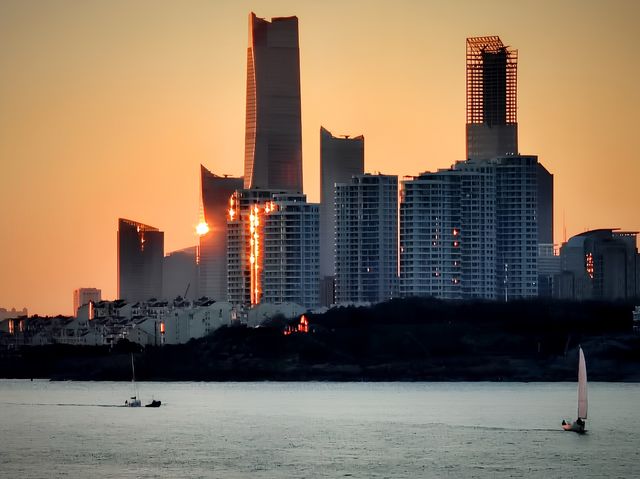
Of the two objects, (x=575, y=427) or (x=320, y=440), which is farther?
(x=575, y=427)

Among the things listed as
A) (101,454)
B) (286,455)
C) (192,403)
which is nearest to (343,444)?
(286,455)

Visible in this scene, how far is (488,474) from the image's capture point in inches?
4995

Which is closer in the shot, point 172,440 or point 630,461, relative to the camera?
point 630,461

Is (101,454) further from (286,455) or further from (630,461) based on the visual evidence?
(630,461)

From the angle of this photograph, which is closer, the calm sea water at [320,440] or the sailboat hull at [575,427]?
the calm sea water at [320,440]

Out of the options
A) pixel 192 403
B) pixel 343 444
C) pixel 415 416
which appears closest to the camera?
pixel 343 444

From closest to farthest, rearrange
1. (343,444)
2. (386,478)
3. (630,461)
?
1. (386,478)
2. (630,461)
3. (343,444)

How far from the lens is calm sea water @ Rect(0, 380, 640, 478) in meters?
130

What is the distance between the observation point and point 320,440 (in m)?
150

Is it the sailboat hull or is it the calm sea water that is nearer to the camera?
the calm sea water

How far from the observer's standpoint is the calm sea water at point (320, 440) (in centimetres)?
12975

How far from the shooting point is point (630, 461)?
135 metres

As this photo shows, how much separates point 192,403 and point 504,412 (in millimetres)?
38075

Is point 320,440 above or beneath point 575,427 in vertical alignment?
beneath
